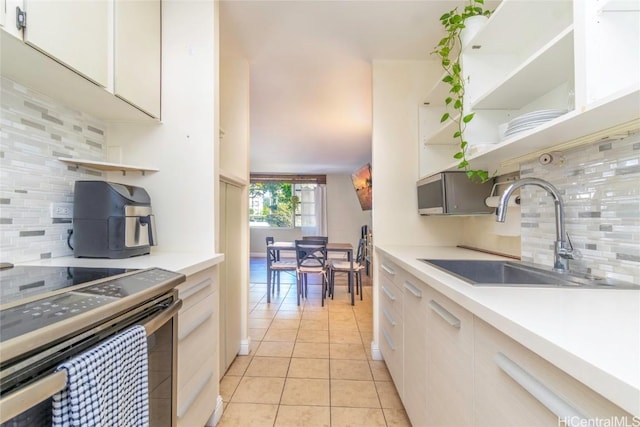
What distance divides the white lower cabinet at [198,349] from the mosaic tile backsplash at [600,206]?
1.56 m

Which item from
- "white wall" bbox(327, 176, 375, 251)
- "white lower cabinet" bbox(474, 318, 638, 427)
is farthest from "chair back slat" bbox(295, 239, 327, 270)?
"white wall" bbox(327, 176, 375, 251)

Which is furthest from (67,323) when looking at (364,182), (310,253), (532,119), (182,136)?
(364,182)

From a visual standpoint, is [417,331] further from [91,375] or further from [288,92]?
[288,92]

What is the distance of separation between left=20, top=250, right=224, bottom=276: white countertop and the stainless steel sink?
105 centimetres

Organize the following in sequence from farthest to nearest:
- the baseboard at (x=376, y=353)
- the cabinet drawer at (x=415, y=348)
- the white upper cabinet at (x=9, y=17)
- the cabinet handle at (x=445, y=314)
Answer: the baseboard at (x=376, y=353) → the cabinet drawer at (x=415, y=348) → the cabinet handle at (x=445, y=314) → the white upper cabinet at (x=9, y=17)

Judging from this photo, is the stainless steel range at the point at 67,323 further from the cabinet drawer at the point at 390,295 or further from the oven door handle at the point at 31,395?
the cabinet drawer at the point at 390,295

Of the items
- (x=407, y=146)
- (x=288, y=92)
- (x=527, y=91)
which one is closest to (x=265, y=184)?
(x=288, y=92)

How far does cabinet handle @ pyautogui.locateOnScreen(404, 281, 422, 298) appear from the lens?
4.03ft

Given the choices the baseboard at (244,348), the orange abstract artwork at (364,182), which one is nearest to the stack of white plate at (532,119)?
the baseboard at (244,348)

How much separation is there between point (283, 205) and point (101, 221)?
6.49 m

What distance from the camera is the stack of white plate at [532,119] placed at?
0.98 metres

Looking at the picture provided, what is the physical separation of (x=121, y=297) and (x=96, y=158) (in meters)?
1.13

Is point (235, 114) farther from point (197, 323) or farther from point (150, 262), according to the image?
point (197, 323)

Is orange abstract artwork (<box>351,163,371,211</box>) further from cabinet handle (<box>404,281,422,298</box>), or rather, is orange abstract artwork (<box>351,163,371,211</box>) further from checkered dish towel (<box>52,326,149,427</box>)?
checkered dish towel (<box>52,326,149,427</box>)
